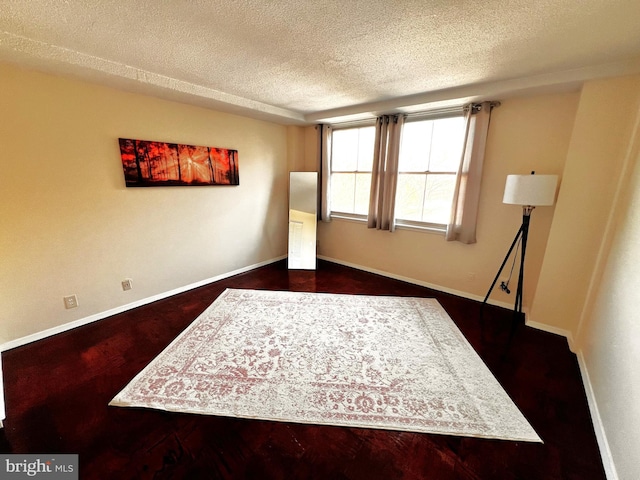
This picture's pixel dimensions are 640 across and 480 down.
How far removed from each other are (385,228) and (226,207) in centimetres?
231

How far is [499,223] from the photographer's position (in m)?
2.84

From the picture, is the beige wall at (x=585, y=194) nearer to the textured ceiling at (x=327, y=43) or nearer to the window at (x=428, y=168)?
the textured ceiling at (x=327, y=43)

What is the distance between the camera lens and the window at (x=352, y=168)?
3.81 metres

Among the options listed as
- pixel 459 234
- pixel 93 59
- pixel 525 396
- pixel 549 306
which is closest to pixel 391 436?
pixel 525 396

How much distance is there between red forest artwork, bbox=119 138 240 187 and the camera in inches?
102

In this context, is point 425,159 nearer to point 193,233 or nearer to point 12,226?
point 193,233

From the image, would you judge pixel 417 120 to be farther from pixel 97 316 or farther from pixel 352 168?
pixel 97 316

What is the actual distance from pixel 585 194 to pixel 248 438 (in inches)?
126

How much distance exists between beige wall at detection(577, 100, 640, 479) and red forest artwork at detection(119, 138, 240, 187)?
12.6 ft

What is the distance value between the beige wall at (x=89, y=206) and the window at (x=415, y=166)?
1.60 meters

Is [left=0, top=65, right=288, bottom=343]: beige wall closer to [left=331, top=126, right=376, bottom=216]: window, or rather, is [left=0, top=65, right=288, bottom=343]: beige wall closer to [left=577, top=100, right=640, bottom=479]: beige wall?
[left=331, top=126, right=376, bottom=216]: window

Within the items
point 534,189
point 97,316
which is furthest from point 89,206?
point 534,189

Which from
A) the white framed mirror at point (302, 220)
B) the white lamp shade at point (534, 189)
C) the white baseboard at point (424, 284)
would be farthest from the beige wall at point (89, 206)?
the white lamp shade at point (534, 189)

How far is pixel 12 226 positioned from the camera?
2025mm
